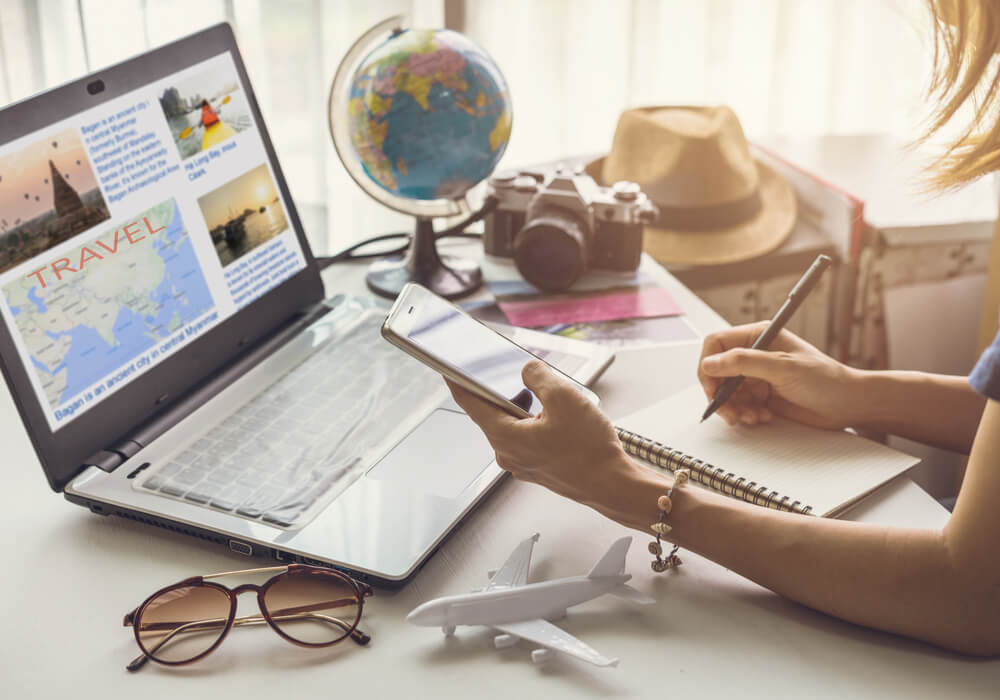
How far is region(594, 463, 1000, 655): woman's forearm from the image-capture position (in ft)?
2.05

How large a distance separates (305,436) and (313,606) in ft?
0.74

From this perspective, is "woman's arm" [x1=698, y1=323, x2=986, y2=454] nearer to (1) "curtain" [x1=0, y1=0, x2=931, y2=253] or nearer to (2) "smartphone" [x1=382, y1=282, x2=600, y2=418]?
(2) "smartphone" [x1=382, y1=282, x2=600, y2=418]

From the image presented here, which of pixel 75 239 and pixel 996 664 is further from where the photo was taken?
pixel 75 239

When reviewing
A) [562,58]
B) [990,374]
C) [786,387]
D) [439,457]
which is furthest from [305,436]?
[562,58]

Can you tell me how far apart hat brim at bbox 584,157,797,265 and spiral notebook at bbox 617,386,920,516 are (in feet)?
1.67

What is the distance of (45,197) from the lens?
2.52 ft

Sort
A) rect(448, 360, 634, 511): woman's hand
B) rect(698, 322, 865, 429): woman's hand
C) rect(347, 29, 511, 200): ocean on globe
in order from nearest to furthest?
1. rect(448, 360, 634, 511): woman's hand
2. rect(698, 322, 865, 429): woman's hand
3. rect(347, 29, 511, 200): ocean on globe

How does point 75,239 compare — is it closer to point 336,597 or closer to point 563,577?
point 336,597

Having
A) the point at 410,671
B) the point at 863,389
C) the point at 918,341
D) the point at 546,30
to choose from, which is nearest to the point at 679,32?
the point at 546,30

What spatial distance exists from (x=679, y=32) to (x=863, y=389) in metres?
1.45

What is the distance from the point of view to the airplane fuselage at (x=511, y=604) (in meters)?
0.64

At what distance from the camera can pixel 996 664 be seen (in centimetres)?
63

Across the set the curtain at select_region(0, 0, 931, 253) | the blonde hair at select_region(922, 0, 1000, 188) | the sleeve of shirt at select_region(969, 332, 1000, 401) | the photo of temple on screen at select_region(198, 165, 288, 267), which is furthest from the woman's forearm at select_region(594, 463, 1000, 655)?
the curtain at select_region(0, 0, 931, 253)

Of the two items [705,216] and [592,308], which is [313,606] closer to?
[592,308]
